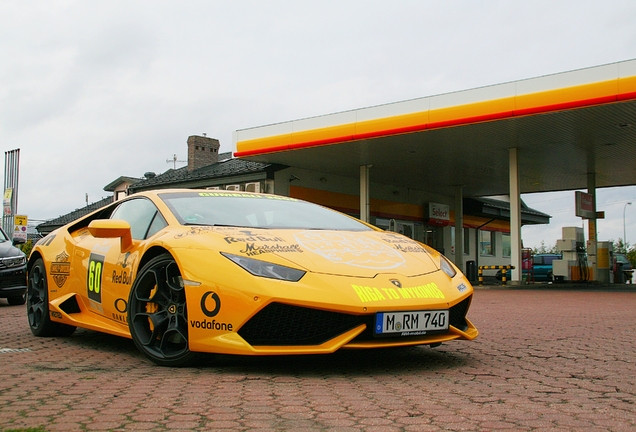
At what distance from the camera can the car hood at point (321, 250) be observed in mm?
3932

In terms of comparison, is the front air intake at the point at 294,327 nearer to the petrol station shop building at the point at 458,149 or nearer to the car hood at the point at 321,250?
the car hood at the point at 321,250

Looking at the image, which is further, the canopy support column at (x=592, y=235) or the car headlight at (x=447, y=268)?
the canopy support column at (x=592, y=235)

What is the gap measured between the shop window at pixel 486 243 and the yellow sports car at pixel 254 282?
3338 cm

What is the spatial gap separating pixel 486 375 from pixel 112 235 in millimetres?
2596

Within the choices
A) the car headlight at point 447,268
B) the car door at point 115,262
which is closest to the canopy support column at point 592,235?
the car headlight at point 447,268

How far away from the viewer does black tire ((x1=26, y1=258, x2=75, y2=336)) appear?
5797mm

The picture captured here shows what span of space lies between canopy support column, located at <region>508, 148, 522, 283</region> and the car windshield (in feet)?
51.2

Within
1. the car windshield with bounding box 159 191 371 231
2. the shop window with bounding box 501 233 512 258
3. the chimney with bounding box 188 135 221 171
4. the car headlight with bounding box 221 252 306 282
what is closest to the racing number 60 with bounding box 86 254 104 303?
the car windshield with bounding box 159 191 371 231

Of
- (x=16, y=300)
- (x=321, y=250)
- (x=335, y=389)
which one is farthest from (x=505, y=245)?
(x=335, y=389)

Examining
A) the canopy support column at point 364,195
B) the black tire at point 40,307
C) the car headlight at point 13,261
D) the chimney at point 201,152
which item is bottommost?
the black tire at point 40,307

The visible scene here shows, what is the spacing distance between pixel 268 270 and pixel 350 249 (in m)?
0.71

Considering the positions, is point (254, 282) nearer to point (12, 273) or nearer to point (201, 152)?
point (12, 273)

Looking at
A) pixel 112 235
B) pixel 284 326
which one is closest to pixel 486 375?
pixel 284 326

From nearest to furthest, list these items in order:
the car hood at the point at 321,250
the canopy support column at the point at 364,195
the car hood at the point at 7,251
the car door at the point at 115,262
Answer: the car hood at the point at 321,250 → the car door at the point at 115,262 → the car hood at the point at 7,251 → the canopy support column at the point at 364,195
